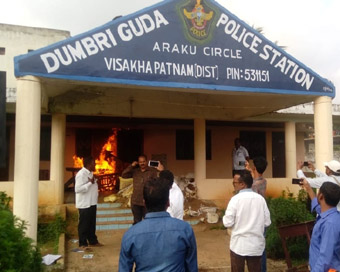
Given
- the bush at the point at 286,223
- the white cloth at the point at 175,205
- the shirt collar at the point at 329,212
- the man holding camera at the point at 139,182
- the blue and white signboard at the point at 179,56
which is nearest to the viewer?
the shirt collar at the point at 329,212

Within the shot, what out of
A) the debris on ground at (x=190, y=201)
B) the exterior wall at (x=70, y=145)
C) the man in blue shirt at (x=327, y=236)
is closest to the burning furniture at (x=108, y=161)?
the exterior wall at (x=70, y=145)

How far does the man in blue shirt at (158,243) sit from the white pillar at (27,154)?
11.8 ft

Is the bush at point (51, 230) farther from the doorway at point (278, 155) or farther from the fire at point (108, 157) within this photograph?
the doorway at point (278, 155)

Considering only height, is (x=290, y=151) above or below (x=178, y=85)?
below

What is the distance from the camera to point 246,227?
12.5 ft

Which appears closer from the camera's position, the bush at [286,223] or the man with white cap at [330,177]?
the man with white cap at [330,177]

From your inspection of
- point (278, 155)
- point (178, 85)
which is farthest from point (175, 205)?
point (278, 155)

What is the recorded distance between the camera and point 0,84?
5.41 metres

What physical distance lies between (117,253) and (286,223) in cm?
326

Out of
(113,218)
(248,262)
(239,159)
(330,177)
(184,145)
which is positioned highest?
(184,145)

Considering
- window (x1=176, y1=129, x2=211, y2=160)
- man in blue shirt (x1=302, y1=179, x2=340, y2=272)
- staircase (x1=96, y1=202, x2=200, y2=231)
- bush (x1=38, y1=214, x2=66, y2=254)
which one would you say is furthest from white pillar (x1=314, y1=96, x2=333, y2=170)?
window (x1=176, y1=129, x2=211, y2=160)

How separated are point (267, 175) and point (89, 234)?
30.6 ft

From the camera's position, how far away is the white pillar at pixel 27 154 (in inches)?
210

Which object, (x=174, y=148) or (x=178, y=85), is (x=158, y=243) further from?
(x=174, y=148)
